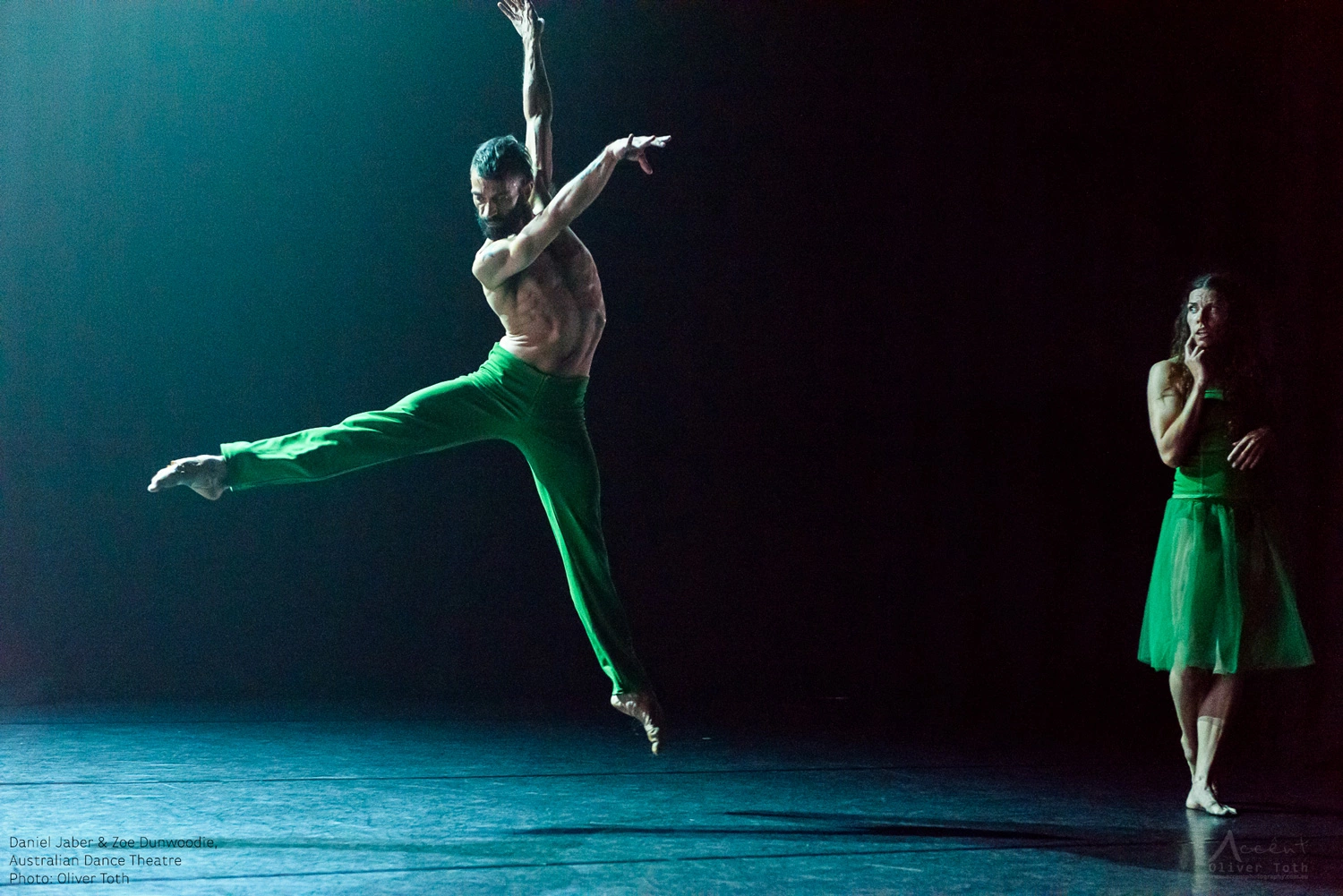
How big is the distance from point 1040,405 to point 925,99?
1296 mm

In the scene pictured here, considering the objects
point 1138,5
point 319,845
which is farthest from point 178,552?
point 1138,5

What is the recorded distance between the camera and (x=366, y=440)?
2.85 metres

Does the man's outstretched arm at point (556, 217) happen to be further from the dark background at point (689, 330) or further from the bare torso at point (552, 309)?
the dark background at point (689, 330)

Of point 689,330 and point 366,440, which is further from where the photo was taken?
point 689,330

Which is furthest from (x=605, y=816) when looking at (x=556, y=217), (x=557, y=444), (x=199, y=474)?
(x=556, y=217)

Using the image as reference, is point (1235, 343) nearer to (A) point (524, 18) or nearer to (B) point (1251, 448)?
(B) point (1251, 448)

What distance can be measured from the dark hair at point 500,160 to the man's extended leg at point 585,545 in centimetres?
58

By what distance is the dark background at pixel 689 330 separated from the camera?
4762mm

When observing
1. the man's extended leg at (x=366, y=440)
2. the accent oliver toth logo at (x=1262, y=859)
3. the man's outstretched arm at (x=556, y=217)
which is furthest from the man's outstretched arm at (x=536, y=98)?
the accent oliver toth logo at (x=1262, y=859)

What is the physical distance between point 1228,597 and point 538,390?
1.67m

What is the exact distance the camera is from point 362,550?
195 inches

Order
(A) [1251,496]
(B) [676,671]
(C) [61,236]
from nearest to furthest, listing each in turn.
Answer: (A) [1251,496] → (C) [61,236] → (B) [676,671]

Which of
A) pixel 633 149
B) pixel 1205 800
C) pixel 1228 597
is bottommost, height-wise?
pixel 1205 800

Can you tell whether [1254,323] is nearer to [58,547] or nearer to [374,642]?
[374,642]
